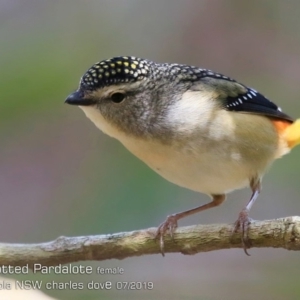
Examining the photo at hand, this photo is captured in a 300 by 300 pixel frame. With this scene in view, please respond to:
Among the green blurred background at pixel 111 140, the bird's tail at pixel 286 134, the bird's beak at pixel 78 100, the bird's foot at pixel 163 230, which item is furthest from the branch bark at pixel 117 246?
the green blurred background at pixel 111 140

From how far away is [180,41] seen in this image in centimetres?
235

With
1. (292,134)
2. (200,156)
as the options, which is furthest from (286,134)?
(200,156)

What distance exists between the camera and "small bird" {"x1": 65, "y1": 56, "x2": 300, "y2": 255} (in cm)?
137

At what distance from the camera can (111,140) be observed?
2314mm

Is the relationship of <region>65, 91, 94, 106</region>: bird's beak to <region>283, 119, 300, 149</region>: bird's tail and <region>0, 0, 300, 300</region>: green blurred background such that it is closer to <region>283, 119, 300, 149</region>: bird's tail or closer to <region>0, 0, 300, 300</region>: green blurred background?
<region>283, 119, 300, 149</region>: bird's tail

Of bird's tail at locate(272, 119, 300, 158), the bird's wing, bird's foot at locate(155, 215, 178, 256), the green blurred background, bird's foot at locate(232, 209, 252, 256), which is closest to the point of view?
bird's foot at locate(232, 209, 252, 256)

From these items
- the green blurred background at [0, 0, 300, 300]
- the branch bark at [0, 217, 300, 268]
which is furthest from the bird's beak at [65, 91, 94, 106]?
the green blurred background at [0, 0, 300, 300]

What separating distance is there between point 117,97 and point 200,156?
0.27m

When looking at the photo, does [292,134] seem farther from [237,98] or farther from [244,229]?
[244,229]

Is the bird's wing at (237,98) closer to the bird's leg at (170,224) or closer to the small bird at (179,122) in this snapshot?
the small bird at (179,122)

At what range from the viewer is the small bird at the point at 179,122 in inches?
53.9

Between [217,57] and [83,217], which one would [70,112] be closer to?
[83,217]

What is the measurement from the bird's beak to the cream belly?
4cm

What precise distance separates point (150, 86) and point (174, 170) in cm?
25
